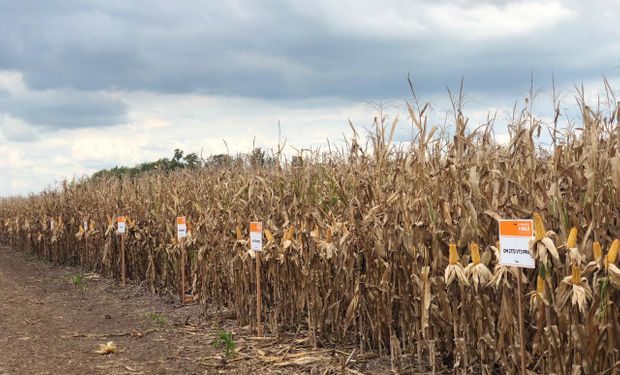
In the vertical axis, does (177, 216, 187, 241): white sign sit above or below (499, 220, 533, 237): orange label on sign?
below

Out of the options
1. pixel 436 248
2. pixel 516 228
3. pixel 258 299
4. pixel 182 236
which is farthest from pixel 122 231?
pixel 516 228

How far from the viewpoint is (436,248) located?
5.09m

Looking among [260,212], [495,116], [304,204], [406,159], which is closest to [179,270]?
[260,212]

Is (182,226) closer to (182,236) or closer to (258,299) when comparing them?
(182,236)

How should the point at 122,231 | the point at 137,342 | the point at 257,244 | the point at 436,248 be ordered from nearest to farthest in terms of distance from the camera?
1. the point at 436,248
2. the point at 257,244
3. the point at 137,342
4. the point at 122,231

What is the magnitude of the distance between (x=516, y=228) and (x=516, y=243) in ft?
0.36

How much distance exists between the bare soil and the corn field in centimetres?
36

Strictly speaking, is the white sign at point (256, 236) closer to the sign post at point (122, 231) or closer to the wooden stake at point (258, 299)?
the wooden stake at point (258, 299)

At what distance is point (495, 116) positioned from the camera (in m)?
5.20

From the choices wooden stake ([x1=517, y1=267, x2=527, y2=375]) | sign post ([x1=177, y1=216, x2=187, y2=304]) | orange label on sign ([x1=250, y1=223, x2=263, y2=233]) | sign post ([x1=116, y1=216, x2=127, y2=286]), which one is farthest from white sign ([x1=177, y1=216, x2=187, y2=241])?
wooden stake ([x1=517, y1=267, x2=527, y2=375])


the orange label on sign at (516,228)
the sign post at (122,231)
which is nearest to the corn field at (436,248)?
the orange label on sign at (516,228)

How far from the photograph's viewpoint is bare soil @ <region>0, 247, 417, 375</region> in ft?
20.7

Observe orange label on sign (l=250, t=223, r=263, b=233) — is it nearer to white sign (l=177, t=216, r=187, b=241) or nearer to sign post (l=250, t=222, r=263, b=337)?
sign post (l=250, t=222, r=263, b=337)

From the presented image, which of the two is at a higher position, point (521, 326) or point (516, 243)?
point (516, 243)
